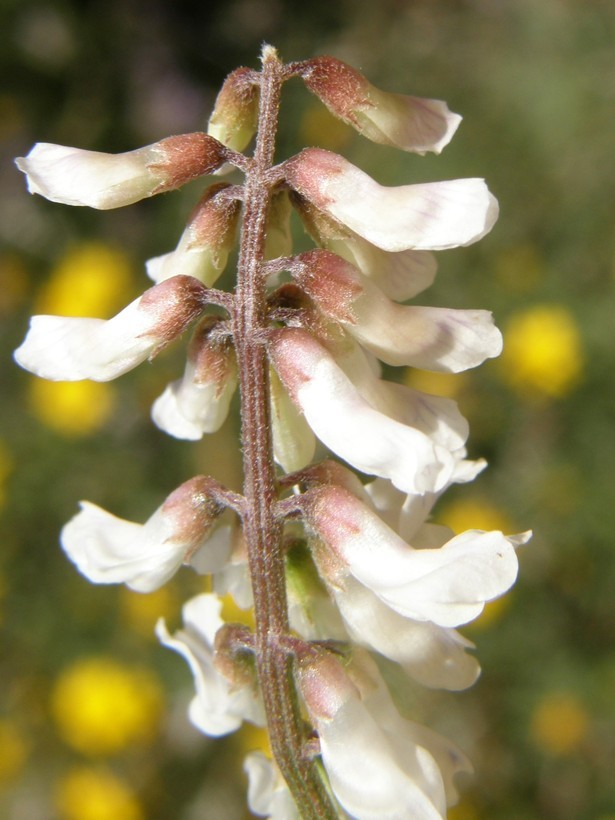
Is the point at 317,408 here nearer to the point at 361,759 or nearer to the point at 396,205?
the point at 396,205

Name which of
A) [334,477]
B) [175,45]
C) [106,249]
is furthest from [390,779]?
[175,45]

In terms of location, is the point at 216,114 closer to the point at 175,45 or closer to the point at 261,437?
the point at 261,437

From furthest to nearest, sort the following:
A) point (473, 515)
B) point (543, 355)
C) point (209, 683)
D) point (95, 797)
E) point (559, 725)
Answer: point (543, 355) < point (473, 515) < point (559, 725) < point (95, 797) < point (209, 683)

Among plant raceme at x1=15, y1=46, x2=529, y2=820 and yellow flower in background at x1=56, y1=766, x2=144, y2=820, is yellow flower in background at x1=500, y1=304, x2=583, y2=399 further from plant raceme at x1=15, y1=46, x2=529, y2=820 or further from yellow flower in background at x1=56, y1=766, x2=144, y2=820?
plant raceme at x1=15, y1=46, x2=529, y2=820

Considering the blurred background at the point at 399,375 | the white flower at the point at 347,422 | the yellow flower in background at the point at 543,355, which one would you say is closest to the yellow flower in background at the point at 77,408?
the blurred background at the point at 399,375

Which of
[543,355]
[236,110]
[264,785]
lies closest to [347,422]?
[236,110]

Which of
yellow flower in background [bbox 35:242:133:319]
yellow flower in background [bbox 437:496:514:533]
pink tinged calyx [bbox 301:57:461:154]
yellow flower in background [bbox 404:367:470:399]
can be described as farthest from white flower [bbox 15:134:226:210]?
yellow flower in background [bbox 35:242:133:319]
